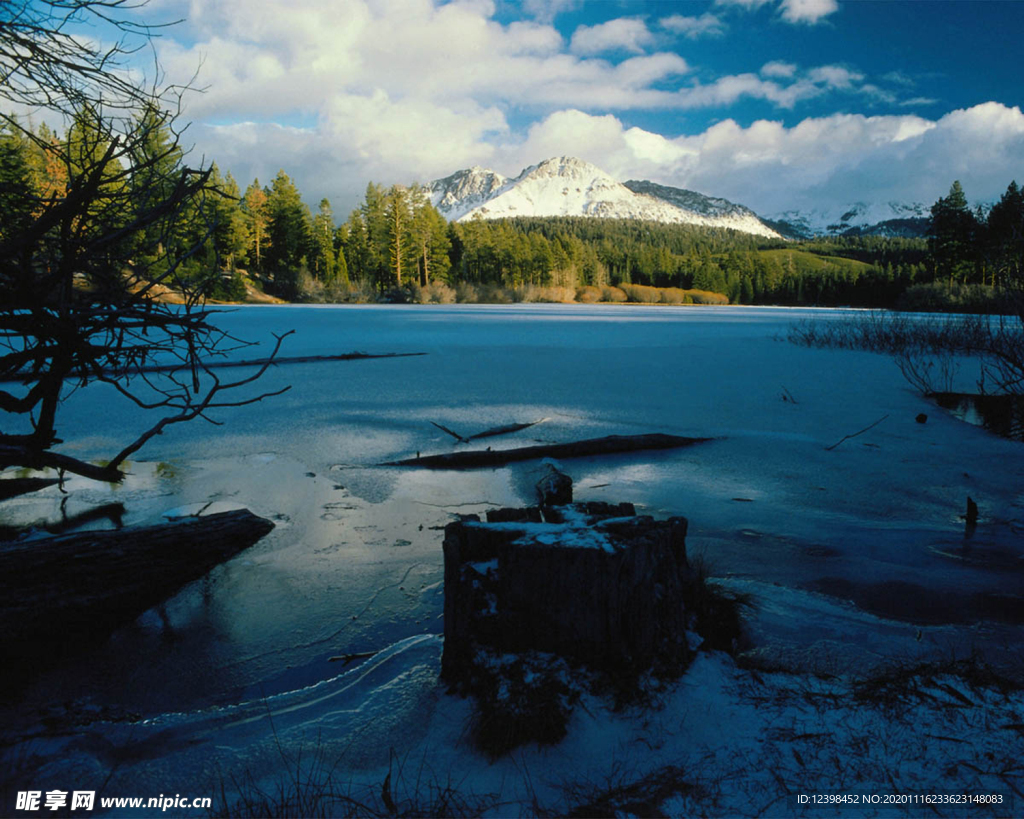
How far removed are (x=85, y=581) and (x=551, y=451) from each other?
4.47 m

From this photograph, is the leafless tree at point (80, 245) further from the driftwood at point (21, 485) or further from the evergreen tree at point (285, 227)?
the evergreen tree at point (285, 227)

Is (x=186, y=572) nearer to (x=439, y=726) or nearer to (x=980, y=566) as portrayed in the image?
(x=439, y=726)

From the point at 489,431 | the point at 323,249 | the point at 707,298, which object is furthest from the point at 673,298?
the point at 489,431

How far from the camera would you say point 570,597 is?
2.55 m

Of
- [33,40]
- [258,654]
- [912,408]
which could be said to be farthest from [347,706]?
[912,408]

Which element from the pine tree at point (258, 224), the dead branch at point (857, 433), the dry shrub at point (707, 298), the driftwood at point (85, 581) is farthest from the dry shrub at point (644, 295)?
the driftwood at point (85, 581)

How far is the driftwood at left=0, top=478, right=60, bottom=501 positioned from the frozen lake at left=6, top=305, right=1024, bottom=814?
1.16ft

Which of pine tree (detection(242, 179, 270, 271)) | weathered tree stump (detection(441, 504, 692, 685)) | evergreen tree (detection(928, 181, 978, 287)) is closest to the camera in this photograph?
weathered tree stump (detection(441, 504, 692, 685))

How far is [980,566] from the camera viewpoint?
3.98m

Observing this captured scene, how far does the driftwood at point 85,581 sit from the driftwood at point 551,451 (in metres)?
2.62

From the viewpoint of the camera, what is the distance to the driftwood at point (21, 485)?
5266 millimetres

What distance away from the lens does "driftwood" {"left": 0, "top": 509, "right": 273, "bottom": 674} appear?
2988 millimetres

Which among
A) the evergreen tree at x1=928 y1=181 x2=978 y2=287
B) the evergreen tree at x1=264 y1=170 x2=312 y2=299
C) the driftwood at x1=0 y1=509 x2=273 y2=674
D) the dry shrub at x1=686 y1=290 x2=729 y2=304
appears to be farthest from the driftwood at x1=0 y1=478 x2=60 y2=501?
the dry shrub at x1=686 y1=290 x2=729 y2=304

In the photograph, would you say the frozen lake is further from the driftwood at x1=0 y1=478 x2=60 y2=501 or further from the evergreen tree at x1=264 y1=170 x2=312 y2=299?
the evergreen tree at x1=264 y1=170 x2=312 y2=299
